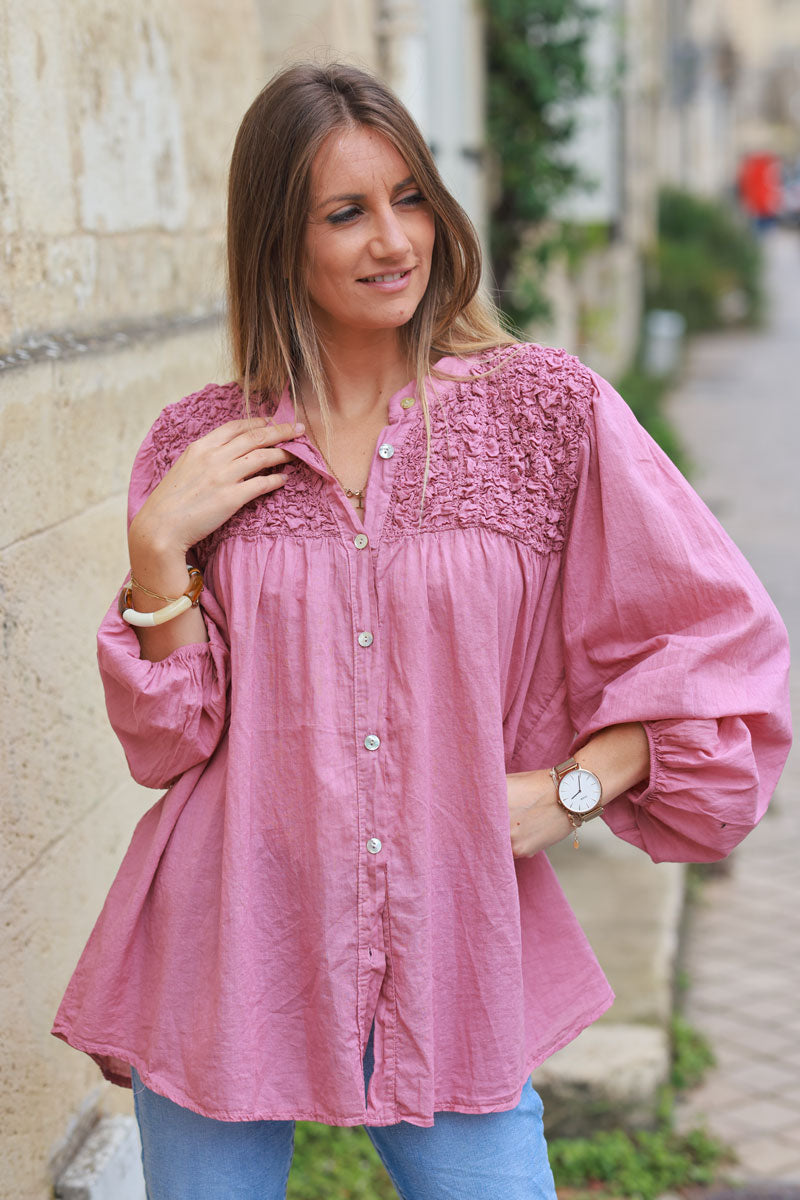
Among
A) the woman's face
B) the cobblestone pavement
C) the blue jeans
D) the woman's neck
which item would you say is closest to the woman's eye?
the woman's face

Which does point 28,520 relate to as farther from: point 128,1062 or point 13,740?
point 128,1062

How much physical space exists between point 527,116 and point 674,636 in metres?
6.05

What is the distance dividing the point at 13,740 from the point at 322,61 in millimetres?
1112

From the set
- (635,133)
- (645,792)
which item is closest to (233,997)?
(645,792)

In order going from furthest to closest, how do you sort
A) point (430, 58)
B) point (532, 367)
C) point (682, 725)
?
point (430, 58), point (532, 367), point (682, 725)

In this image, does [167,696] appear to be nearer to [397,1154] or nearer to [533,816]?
[533,816]

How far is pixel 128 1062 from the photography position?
6.17ft

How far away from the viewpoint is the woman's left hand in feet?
5.82

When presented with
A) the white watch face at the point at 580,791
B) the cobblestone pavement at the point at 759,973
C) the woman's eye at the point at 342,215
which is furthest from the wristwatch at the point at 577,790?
the cobblestone pavement at the point at 759,973

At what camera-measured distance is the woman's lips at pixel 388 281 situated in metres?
1.79

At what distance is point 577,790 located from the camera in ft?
5.81

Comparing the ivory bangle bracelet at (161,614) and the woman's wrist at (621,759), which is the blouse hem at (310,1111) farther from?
the ivory bangle bracelet at (161,614)

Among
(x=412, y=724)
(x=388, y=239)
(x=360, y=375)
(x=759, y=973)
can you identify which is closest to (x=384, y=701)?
(x=412, y=724)

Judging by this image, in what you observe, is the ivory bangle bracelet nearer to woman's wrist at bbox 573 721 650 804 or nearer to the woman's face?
the woman's face
